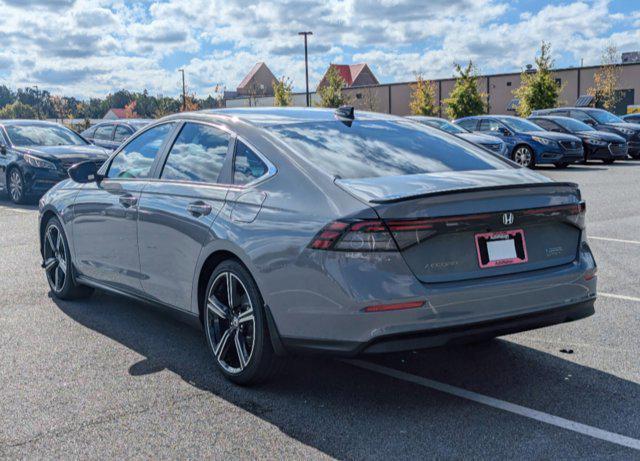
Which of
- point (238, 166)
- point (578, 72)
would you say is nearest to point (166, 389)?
point (238, 166)

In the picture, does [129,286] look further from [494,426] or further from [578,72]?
[578,72]

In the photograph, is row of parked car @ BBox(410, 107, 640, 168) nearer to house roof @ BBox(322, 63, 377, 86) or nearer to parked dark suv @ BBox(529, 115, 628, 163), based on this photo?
parked dark suv @ BBox(529, 115, 628, 163)

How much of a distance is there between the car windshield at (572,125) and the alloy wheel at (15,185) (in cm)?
1616

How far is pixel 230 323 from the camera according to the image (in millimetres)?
4566

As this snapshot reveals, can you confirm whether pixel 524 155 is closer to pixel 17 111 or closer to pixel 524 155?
pixel 524 155

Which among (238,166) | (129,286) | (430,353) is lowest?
(430,353)

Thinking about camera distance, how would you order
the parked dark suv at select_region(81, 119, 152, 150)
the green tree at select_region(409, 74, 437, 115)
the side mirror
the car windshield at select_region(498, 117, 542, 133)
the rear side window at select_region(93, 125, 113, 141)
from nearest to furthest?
the side mirror
the parked dark suv at select_region(81, 119, 152, 150)
the rear side window at select_region(93, 125, 113, 141)
the car windshield at select_region(498, 117, 542, 133)
the green tree at select_region(409, 74, 437, 115)

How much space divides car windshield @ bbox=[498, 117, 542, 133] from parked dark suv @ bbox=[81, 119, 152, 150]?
1043cm

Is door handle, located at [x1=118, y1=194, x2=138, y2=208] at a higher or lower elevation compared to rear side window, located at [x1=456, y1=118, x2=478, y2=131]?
lower

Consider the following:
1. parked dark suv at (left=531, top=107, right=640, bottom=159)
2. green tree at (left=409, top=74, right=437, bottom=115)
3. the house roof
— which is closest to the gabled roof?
the house roof

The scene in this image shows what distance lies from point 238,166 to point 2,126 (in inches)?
517

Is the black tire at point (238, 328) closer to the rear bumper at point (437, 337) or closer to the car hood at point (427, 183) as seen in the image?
the rear bumper at point (437, 337)

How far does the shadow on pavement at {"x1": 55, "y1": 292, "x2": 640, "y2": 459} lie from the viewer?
3.64 m

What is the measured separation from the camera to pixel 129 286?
558 centimetres
